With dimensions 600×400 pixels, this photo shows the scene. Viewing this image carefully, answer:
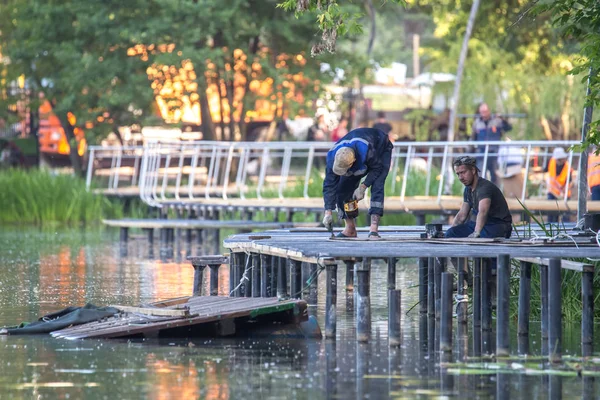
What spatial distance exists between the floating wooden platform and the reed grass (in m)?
16.7

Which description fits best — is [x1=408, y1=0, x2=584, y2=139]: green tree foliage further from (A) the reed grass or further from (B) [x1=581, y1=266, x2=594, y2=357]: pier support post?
(B) [x1=581, y1=266, x2=594, y2=357]: pier support post

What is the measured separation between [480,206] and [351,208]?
1.65 meters

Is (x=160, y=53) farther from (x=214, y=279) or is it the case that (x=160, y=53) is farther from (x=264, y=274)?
(x=264, y=274)

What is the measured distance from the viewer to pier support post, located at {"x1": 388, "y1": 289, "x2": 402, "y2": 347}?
43.5 feet

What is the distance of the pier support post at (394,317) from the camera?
43.5ft

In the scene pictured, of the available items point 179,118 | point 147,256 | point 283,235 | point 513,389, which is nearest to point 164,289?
point 283,235

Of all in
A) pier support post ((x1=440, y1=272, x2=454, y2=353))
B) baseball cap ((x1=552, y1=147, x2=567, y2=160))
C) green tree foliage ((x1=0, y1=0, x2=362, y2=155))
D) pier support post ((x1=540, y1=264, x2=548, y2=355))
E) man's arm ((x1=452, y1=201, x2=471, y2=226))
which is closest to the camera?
pier support post ((x1=440, y1=272, x2=454, y2=353))

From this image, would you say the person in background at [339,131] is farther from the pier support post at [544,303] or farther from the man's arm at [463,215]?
the pier support post at [544,303]

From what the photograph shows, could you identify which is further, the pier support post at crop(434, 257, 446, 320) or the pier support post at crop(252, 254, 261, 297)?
the pier support post at crop(252, 254, 261, 297)

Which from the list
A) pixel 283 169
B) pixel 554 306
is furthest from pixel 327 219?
pixel 283 169

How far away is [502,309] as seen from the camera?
1293 centimetres

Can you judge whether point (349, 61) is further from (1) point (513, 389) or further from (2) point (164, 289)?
(1) point (513, 389)

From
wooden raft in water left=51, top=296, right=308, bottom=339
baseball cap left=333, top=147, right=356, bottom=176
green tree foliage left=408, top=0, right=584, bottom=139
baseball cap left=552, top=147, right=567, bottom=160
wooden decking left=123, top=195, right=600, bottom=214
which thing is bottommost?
wooden raft in water left=51, top=296, right=308, bottom=339

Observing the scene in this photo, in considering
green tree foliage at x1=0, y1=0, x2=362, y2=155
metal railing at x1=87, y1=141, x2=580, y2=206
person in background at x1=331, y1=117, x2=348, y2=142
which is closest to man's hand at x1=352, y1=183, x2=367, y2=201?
metal railing at x1=87, y1=141, x2=580, y2=206
